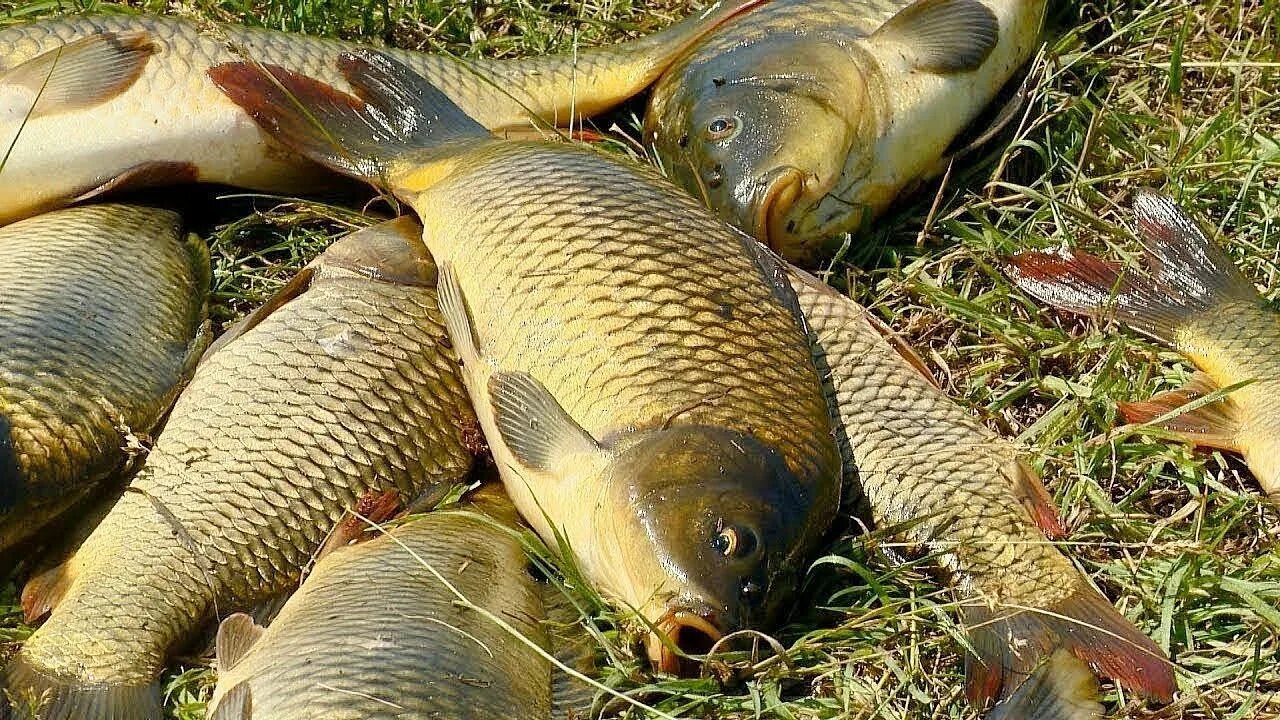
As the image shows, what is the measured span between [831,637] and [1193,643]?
2.53ft

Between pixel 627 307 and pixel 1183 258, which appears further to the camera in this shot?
pixel 1183 258

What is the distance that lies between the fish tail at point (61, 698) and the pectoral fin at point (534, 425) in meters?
0.89

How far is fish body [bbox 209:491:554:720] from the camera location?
2.47 m

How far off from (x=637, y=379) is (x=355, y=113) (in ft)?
4.01

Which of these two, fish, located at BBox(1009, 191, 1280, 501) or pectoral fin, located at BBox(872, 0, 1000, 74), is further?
pectoral fin, located at BBox(872, 0, 1000, 74)

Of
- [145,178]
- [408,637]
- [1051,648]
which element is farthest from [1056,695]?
[145,178]

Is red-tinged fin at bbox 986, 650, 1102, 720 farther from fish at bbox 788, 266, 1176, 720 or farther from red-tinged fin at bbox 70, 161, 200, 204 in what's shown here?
red-tinged fin at bbox 70, 161, 200, 204

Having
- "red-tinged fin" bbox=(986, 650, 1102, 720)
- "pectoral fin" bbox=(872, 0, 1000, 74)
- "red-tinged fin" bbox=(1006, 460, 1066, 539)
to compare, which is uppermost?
"pectoral fin" bbox=(872, 0, 1000, 74)

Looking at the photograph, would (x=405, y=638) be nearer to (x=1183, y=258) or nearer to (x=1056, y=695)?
(x=1056, y=695)

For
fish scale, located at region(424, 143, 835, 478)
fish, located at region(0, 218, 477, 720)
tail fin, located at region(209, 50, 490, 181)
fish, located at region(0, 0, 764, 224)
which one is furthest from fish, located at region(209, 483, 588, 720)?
fish, located at region(0, 0, 764, 224)

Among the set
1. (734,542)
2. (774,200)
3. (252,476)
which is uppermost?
(774,200)

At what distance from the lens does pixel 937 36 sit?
3820mm

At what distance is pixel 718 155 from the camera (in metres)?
3.56

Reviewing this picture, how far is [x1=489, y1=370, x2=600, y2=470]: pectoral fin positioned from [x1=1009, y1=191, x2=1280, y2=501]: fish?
52.7 inches
